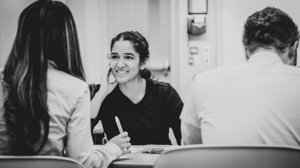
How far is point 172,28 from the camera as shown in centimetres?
407

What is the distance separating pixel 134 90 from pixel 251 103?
1195 mm

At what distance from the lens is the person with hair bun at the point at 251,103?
1.17 m

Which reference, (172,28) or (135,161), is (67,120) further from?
(172,28)

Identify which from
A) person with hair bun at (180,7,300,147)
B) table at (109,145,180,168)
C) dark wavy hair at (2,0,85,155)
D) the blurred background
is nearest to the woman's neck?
table at (109,145,180,168)

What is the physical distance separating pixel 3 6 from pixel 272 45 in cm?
301

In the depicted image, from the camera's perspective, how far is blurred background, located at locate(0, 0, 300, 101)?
12.6ft

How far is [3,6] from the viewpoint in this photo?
3.47m

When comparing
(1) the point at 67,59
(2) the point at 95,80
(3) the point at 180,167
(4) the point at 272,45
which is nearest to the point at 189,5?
(2) the point at 95,80

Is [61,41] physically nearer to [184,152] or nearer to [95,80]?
[184,152]

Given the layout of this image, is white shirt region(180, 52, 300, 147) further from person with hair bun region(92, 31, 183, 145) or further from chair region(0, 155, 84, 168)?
person with hair bun region(92, 31, 183, 145)

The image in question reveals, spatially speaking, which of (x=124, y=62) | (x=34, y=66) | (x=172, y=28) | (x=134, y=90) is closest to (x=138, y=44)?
(x=124, y=62)

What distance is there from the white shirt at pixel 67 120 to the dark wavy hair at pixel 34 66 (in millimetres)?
30

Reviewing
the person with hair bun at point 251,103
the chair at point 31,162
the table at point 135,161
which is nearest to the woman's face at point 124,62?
the table at point 135,161

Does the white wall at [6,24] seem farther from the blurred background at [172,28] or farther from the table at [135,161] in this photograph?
the table at [135,161]
